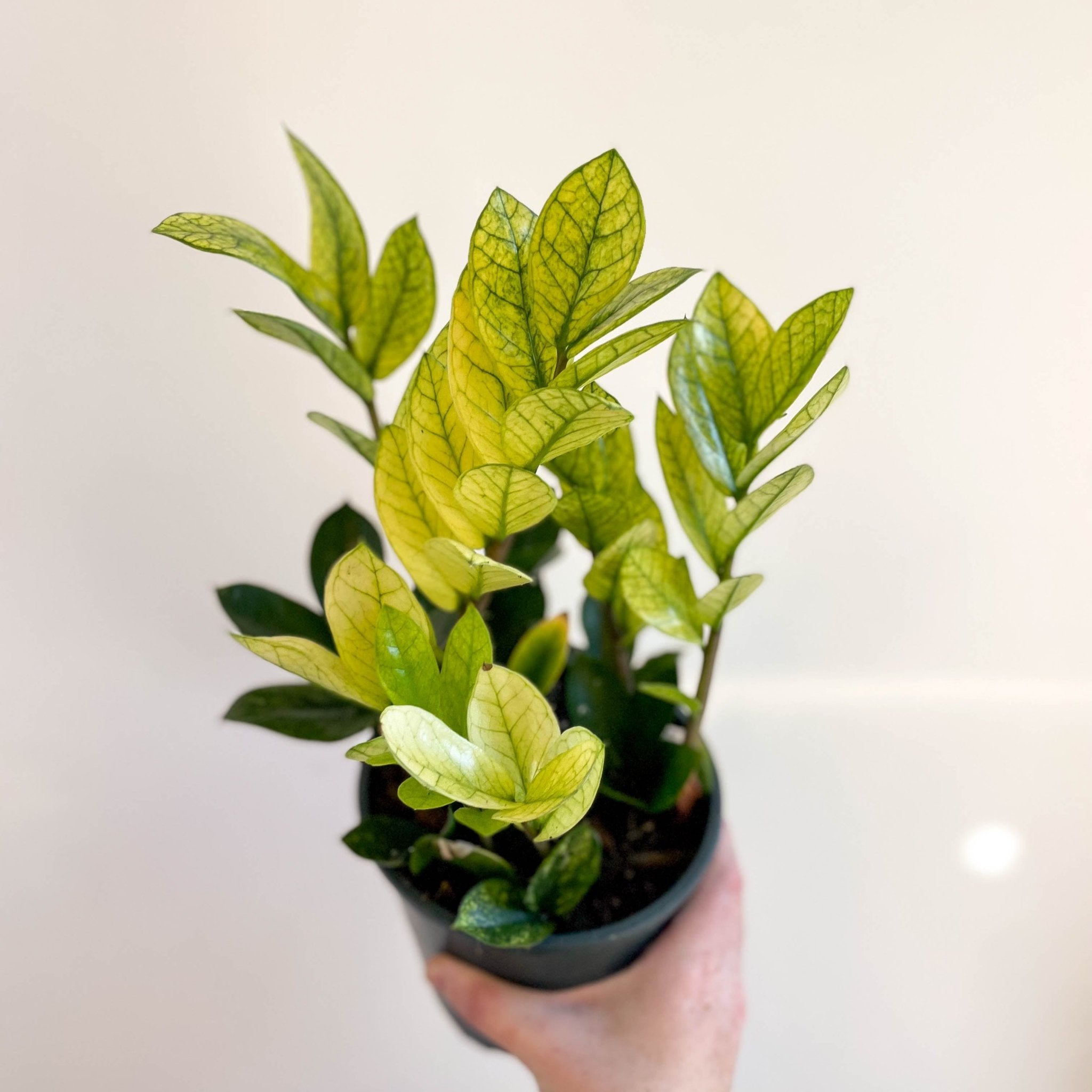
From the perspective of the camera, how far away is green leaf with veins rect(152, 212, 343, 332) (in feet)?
1.28

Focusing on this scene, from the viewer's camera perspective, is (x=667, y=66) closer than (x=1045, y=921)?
Yes

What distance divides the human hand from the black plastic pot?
0.04 ft

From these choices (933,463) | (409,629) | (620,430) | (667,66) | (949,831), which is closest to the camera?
(409,629)

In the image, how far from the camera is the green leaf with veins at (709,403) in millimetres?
479

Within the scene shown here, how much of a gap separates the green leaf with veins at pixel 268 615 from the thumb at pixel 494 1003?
26 cm

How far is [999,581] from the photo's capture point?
931 mm

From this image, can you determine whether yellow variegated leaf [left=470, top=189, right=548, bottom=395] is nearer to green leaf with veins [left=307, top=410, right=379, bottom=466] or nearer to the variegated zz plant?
the variegated zz plant

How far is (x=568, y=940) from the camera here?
1.89ft

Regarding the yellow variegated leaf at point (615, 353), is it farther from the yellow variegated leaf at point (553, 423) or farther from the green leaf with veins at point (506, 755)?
the green leaf with veins at point (506, 755)

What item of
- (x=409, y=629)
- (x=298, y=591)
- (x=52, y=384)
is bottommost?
(x=298, y=591)

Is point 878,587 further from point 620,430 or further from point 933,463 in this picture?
point 620,430

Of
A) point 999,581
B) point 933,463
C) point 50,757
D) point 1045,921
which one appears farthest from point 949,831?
point 50,757

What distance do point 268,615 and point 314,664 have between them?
7.5 inches

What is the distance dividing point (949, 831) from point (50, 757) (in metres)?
0.90
